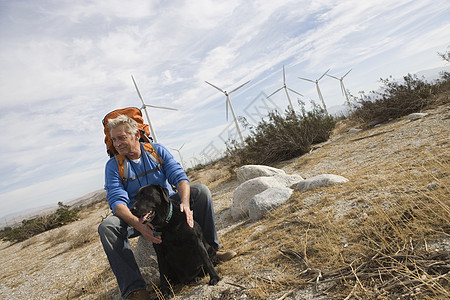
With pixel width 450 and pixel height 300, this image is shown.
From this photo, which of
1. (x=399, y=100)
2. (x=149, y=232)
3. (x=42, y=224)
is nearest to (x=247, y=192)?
(x=149, y=232)

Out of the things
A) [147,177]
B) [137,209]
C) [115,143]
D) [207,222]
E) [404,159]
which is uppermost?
[115,143]

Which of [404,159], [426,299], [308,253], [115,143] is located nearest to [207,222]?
[308,253]

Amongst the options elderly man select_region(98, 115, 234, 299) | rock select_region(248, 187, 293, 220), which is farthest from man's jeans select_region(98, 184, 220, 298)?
rock select_region(248, 187, 293, 220)

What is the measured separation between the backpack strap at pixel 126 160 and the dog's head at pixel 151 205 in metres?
0.65

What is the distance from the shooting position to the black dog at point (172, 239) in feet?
8.13

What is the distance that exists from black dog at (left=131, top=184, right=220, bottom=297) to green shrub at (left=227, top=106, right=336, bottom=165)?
7508 millimetres

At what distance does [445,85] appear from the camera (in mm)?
12141

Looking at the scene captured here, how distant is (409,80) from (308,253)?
38.4 feet

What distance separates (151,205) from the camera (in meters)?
2.44

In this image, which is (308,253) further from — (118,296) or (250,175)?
(250,175)

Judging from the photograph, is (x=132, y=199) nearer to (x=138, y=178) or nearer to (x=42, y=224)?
(x=138, y=178)

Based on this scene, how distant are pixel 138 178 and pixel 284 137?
758 centimetres

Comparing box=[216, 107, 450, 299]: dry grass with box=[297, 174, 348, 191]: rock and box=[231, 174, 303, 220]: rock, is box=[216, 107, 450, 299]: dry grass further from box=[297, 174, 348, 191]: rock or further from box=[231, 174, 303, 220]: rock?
box=[231, 174, 303, 220]: rock

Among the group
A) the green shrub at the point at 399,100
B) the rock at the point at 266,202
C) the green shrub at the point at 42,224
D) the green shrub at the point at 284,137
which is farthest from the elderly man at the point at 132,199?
the green shrub at the point at 42,224
